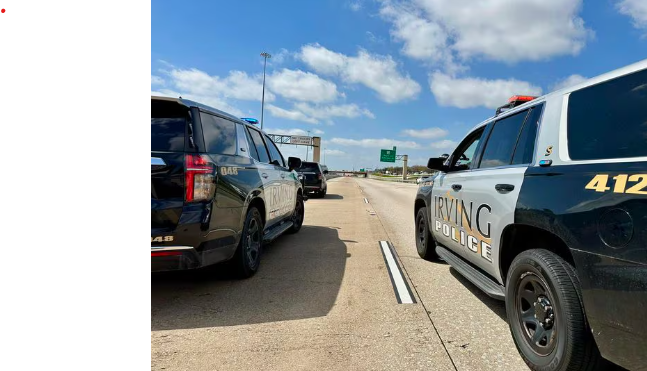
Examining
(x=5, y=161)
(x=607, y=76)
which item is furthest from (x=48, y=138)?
(x=607, y=76)

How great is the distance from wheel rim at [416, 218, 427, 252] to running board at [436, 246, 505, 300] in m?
0.69

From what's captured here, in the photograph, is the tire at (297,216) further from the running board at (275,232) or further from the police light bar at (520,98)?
the police light bar at (520,98)

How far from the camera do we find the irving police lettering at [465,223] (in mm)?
3197

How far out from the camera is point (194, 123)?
3.51 m

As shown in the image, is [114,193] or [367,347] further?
[367,347]

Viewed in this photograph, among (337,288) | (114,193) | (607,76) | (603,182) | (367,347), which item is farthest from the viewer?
(337,288)

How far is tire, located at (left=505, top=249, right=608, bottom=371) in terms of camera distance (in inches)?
79.0

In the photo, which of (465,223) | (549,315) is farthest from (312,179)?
(549,315)

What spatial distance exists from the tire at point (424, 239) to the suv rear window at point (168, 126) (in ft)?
11.8

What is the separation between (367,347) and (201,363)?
4.07 ft

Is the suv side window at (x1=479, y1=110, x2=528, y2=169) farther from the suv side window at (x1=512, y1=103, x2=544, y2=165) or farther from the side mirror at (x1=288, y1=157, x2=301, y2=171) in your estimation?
the side mirror at (x1=288, y1=157, x2=301, y2=171)

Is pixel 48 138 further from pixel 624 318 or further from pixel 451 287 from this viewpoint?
pixel 451 287

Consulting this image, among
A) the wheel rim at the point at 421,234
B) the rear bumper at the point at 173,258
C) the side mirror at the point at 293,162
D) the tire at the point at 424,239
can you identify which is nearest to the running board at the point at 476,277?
the tire at the point at 424,239

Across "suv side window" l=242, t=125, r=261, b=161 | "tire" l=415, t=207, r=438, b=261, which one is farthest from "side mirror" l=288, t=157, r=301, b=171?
"tire" l=415, t=207, r=438, b=261
